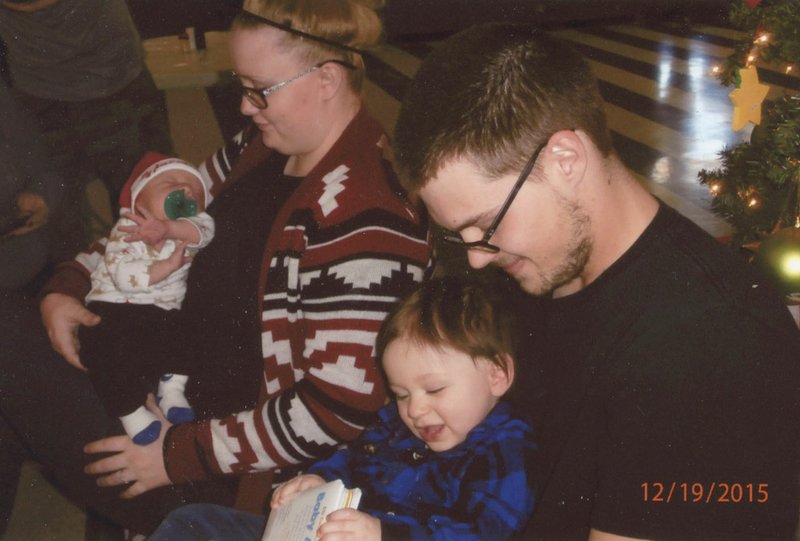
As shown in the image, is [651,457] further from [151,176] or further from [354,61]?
[151,176]

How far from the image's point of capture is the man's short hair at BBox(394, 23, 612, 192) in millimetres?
1215

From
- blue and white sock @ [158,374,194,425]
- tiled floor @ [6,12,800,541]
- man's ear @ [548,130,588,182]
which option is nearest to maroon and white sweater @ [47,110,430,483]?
blue and white sock @ [158,374,194,425]

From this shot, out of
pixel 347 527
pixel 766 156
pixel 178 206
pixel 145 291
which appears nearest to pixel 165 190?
pixel 178 206

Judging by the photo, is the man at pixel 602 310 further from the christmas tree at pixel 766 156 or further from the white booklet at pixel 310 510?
the christmas tree at pixel 766 156

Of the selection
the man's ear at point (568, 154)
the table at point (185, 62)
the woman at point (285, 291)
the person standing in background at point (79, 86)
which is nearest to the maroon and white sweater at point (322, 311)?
the woman at point (285, 291)

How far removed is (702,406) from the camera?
3.34 ft

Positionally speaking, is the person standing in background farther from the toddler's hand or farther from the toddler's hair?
the toddler's hair

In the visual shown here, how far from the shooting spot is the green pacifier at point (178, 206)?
A: 213 cm

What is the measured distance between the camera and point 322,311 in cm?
156

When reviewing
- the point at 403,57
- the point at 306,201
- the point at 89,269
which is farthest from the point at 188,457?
the point at 403,57

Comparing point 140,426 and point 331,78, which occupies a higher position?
point 331,78

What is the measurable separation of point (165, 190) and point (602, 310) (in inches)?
56.6

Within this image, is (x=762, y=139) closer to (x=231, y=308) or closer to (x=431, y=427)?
(x=431, y=427)

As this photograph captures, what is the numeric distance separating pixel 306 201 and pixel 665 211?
0.78 metres
